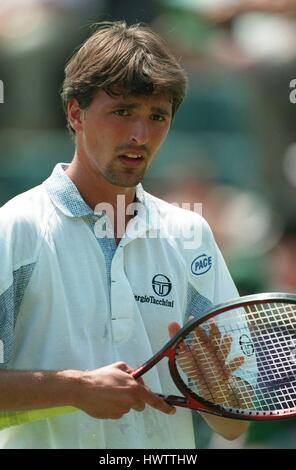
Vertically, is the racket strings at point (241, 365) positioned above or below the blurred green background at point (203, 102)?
below

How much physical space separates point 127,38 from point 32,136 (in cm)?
228

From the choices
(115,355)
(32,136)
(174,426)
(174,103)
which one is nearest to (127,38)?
(174,103)

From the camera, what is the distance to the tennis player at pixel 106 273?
2.30 meters

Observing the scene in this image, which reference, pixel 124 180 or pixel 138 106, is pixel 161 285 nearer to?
pixel 124 180

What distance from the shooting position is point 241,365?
8.24 feet

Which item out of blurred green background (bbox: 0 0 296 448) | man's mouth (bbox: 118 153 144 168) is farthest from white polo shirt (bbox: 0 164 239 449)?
blurred green background (bbox: 0 0 296 448)

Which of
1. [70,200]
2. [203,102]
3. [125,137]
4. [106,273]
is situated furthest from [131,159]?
[203,102]

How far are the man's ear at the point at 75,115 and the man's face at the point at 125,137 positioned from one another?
0.34 ft

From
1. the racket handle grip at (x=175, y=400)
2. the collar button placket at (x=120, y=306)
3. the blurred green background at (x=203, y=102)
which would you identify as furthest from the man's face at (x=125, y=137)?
the blurred green background at (x=203, y=102)

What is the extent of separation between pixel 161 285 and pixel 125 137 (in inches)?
14.7

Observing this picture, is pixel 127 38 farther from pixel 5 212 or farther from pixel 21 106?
pixel 21 106

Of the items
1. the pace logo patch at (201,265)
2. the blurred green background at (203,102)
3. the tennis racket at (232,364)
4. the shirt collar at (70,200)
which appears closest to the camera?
the tennis racket at (232,364)

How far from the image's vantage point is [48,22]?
4762 mm

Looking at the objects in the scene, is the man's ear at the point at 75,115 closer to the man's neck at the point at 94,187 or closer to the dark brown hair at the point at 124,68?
the dark brown hair at the point at 124,68
